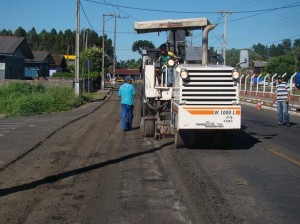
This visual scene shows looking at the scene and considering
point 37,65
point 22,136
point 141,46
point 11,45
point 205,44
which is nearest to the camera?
point 205,44

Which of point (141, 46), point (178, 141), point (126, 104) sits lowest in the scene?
point (178, 141)

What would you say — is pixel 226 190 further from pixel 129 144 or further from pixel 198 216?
pixel 129 144

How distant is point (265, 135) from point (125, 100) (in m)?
4.57

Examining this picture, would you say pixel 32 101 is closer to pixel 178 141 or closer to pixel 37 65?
pixel 178 141

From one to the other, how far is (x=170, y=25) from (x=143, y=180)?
7.29 metres

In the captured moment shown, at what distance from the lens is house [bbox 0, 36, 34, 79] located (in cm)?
4072

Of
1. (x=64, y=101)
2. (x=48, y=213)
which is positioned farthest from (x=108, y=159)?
(x=64, y=101)

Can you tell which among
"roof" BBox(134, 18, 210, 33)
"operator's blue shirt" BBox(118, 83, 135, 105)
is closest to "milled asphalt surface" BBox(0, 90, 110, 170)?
"operator's blue shirt" BBox(118, 83, 135, 105)

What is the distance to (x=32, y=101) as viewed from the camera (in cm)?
2408

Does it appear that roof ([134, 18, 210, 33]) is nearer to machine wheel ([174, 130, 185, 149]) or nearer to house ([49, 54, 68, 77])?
machine wheel ([174, 130, 185, 149])

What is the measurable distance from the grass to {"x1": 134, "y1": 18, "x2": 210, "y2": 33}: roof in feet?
31.8

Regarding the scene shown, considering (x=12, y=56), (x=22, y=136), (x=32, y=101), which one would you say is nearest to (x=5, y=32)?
(x=12, y=56)

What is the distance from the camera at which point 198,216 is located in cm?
641

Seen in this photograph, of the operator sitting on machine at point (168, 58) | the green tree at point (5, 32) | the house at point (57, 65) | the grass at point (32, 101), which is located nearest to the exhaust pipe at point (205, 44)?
the operator sitting on machine at point (168, 58)
